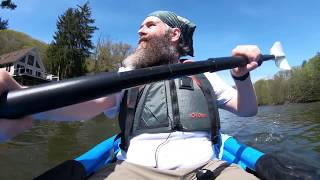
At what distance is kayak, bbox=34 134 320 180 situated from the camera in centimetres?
216

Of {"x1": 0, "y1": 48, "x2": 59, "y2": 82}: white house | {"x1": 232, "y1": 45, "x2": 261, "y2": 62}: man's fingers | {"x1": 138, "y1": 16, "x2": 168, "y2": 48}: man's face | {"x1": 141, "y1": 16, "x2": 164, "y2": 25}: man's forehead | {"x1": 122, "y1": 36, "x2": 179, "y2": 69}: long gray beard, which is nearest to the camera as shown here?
{"x1": 232, "y1": 45, "x2": 261, "y2": 62}: man's fingers

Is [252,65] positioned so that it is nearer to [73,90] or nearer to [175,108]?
[175,108]

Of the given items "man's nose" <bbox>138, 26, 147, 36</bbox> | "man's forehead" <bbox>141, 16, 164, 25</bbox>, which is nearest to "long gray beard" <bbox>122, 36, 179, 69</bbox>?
"man's nose" <bbox>138, 26, 147, 36</bbox>

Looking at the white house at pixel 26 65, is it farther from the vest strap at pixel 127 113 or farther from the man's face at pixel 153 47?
the vest strap at pixel 127 113

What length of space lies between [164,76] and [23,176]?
3342 mm

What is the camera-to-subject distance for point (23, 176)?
4059 millimetres

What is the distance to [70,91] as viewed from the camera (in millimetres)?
1108

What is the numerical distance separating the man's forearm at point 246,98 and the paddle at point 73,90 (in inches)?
46.2

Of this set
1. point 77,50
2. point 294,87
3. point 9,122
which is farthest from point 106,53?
point 9,122

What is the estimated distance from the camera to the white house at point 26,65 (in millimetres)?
37188

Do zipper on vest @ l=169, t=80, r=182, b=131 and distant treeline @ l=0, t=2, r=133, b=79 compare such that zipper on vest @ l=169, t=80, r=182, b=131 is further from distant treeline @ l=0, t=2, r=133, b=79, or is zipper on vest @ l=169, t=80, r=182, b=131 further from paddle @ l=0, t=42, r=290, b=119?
distant treeline @ l=0, t=2, r=133, b=79

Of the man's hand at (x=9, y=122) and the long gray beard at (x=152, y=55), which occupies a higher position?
the long gray beard at (x=152, y=55)

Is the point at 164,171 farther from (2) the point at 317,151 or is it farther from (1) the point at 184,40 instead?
(2) the point at 317,151

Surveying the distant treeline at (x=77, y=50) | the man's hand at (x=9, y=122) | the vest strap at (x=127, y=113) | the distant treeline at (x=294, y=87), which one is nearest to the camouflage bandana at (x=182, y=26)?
the vest strap at (x=127, y=113)
